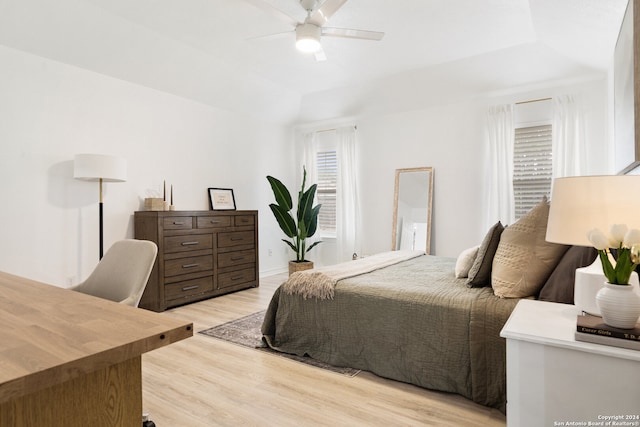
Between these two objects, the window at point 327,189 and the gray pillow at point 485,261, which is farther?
the window at point 327,189

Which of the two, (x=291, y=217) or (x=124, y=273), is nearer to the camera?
(x=124, y=273)

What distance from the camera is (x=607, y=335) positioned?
1.20 m

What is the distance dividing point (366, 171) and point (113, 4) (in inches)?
143

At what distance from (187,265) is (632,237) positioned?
3846mm

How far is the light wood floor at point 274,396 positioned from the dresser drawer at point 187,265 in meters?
1.31

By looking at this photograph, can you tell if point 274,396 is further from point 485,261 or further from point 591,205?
point 591,205

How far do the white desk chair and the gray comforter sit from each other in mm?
1150

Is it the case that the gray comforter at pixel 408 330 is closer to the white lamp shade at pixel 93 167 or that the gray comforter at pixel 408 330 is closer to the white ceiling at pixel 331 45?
the white lamp shade at pixel 93 167

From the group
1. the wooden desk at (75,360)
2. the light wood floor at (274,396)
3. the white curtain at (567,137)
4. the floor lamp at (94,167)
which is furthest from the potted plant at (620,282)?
the floor lamp at (94,167)

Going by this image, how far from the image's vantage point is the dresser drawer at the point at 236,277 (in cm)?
451

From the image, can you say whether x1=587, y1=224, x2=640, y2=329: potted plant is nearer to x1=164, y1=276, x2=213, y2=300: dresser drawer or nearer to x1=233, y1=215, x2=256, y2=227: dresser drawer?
x1=164, y1=276, x2=213, y2=300: dresser drawer

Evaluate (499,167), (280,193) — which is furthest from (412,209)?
(280,193)

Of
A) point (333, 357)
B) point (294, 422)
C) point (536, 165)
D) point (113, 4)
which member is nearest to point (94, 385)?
point (294, 422)

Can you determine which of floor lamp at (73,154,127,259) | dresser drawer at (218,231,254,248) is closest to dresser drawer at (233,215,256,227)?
dresser drawer at (218,231,254,248)
